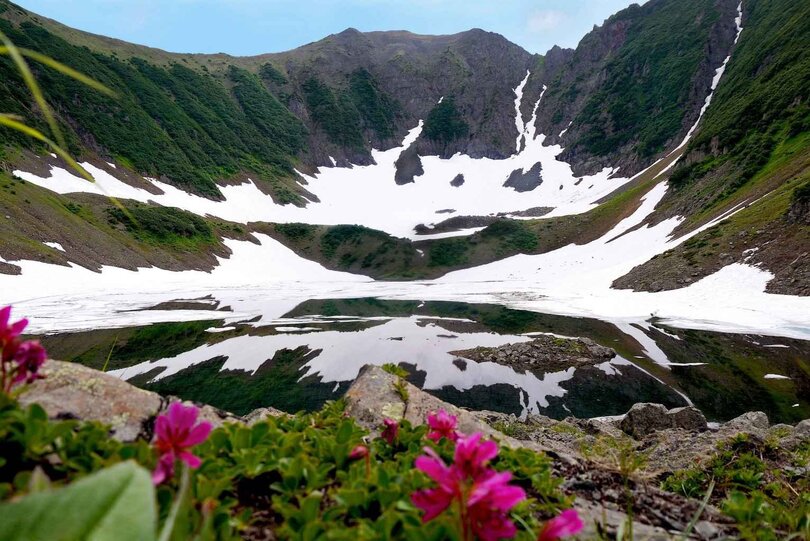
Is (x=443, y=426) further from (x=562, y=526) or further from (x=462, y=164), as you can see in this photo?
(x=462, y=164)

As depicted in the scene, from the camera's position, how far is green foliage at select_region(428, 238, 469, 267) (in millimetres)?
105744

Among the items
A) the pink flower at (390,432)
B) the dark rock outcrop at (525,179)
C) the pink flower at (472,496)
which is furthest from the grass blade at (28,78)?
the dark rock outcrop at (525,179)

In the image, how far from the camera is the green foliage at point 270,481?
159cm

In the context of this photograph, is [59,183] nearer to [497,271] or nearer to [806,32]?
[497,271]

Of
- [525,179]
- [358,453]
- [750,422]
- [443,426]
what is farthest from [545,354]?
[525,179]

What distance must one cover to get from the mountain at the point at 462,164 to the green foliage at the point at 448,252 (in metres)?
0.53

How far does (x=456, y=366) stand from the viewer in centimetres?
2270

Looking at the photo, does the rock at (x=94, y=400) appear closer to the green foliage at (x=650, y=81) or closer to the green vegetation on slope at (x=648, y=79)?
the green vegetation on slope at (x=648, y=79)

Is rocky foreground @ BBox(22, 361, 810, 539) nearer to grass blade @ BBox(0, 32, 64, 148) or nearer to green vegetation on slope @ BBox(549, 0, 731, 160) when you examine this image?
grass blade @ BBox(0, 32, 64, 148)

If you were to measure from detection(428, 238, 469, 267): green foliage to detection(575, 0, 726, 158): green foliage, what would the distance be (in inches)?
2737

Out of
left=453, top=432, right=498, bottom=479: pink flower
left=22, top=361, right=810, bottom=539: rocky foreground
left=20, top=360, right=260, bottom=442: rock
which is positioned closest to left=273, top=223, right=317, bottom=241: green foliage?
left=22, top=361, right=810, bottom=539: rocky foreground

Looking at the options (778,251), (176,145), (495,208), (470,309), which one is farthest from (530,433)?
(495,208)

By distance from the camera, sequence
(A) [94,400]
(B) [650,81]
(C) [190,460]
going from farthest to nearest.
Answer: (B) [650,81] < (A) [94,400] < (C) [190,460]

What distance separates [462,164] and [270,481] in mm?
201305
